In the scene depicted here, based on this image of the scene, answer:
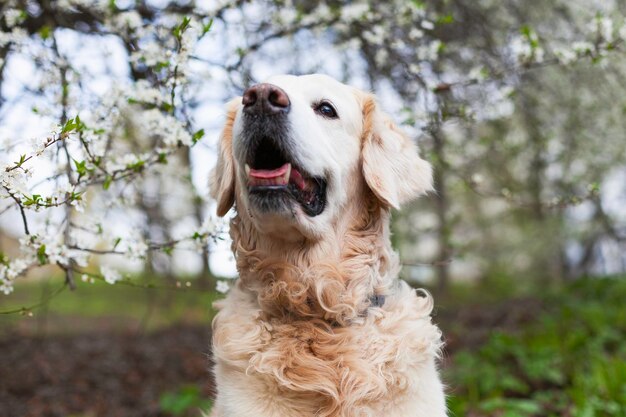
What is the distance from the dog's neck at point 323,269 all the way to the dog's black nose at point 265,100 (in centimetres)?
59

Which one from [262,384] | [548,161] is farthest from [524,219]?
[262,384]

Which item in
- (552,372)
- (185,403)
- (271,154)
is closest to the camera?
(271,154)

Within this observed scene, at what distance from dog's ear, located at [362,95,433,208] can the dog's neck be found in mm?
149

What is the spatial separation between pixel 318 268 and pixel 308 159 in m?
0.50

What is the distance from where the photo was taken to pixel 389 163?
9.66 feet

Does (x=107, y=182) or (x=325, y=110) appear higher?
(x=325, y=110)

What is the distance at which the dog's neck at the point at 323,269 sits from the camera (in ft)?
8.79

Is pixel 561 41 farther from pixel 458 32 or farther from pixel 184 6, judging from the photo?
pixel 184 6

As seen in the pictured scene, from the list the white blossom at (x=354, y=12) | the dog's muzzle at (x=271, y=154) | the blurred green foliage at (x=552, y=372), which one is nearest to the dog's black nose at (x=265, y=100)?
the dog's muzzle at (x=271, y=154)

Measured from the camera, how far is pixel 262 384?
246 centimetres

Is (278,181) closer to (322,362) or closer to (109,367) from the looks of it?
(322,362)

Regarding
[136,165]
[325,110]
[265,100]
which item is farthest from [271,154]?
[136,165]

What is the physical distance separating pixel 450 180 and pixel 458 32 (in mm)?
2473

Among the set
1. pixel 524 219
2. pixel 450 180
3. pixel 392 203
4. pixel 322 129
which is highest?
pixel 322 129
